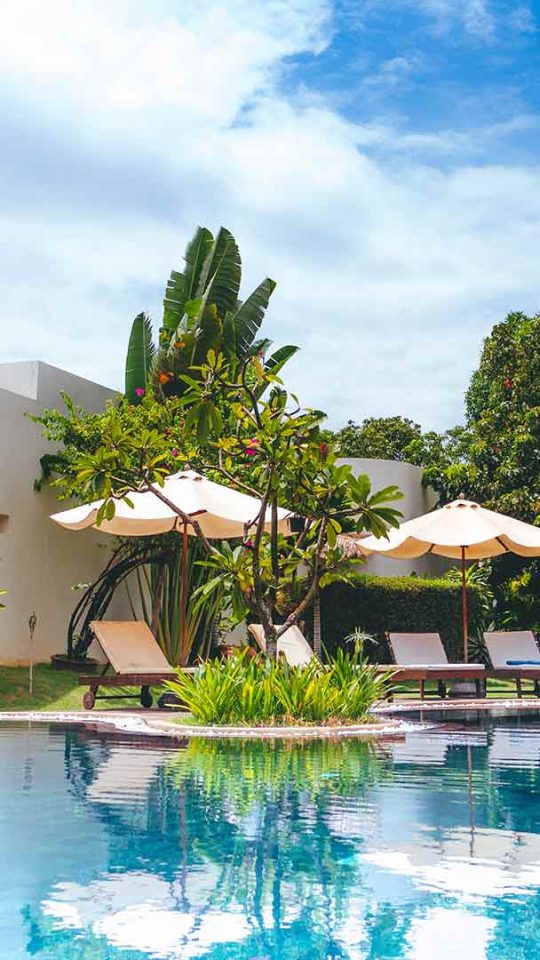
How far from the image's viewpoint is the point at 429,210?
54.3 ft

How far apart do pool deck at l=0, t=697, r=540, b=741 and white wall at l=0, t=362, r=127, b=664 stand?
3.92 m

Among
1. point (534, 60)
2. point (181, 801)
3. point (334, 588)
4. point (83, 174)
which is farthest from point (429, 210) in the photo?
point (181, 801)

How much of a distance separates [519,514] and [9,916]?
20.7m

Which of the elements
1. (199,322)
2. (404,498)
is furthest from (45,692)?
(404,498)

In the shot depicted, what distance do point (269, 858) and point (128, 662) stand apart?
27.7 feet

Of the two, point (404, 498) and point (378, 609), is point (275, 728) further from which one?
point (404, 498)

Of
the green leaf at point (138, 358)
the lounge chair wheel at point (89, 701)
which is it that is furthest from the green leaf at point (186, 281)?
the lounge chair wheel at point (89, 701)

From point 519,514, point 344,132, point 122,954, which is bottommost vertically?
point 122,954

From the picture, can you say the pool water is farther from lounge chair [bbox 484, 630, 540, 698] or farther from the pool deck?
lounge chair [bbox 484, 630, 540, 698]

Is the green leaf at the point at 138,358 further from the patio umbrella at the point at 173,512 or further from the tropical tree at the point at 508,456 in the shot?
the tropical tree at the point at 508,456

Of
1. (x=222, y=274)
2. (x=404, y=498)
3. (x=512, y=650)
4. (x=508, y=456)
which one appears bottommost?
(x=512, y=650)

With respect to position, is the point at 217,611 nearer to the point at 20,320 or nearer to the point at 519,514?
the point at 20,320

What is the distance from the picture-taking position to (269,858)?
4.46 metres

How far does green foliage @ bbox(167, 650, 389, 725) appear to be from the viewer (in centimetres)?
979
